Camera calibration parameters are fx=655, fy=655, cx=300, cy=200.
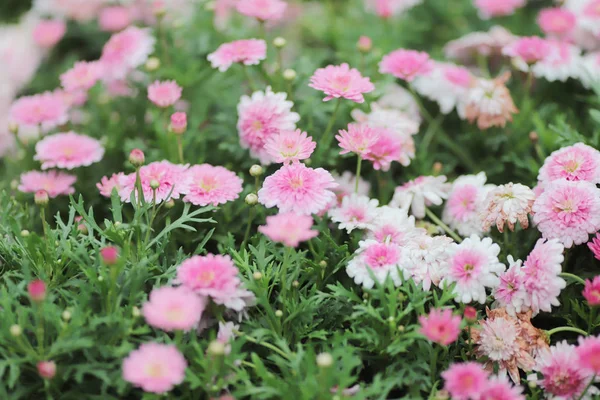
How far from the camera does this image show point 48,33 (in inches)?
80.7

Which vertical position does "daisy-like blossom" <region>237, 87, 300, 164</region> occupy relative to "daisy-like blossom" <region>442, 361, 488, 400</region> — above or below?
above

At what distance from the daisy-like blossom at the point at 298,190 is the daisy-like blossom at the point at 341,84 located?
0.64ft

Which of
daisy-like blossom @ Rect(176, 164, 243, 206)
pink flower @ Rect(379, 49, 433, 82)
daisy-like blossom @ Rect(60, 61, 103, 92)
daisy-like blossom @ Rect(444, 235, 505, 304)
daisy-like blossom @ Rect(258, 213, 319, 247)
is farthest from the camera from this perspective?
daisy-like blossom @ Rect(60, 61, 103, 92)

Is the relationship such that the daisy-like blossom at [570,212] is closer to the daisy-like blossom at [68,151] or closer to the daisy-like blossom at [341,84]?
the daisy-like blossom at [341,84]

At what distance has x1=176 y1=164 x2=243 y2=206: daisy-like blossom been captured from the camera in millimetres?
1295

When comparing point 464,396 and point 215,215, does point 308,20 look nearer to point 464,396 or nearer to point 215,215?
point 215,215

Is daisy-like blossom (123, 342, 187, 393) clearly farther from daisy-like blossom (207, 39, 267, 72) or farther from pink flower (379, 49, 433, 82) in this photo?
pink flower (379, 49, 433, 82)

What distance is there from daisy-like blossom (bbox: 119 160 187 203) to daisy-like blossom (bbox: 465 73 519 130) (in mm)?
735

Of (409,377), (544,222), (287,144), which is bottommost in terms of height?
(409,377)

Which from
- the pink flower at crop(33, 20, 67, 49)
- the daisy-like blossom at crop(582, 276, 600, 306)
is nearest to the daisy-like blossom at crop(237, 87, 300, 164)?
the daisy-like blossom at crop(582, 276, 600, 306)

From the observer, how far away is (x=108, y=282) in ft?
3.72

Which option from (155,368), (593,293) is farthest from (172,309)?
(593,293)

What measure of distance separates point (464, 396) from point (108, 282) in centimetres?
62

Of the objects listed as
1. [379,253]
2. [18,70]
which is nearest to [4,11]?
[18,70]
